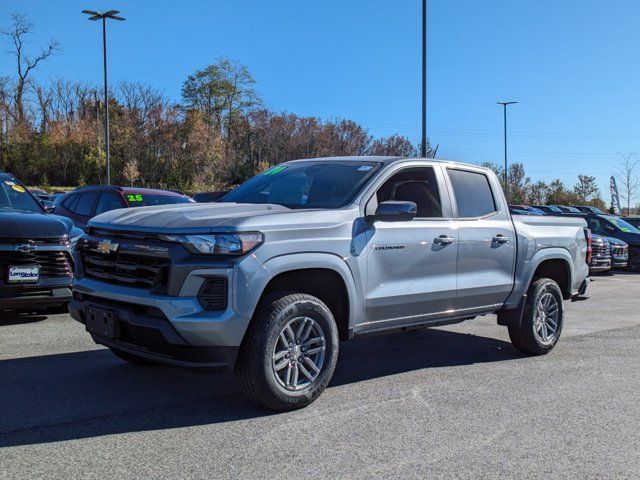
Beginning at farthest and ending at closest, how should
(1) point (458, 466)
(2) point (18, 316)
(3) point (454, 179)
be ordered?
1. (2) point (18, 316)
2. (3) point (454, 179)
3. (1) point (458, 466)

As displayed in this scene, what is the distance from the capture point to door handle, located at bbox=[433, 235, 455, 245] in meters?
5.42

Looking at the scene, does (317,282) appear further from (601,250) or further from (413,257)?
(601,250)

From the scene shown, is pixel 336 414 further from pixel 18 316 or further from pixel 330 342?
pixel 18 316

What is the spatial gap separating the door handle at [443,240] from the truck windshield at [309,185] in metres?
0.81

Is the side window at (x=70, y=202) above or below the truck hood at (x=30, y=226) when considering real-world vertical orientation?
above

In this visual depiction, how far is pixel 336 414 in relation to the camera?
4500 millimetres

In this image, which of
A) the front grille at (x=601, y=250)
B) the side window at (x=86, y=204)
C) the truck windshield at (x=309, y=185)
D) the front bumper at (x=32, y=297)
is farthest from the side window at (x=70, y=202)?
the front grille at (x=601, y=250)

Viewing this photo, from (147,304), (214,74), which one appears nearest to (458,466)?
(147,304)

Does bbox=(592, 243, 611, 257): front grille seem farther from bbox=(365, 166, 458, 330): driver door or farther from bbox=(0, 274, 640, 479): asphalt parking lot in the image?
bbox=(365, 166, 458, 330): driver door

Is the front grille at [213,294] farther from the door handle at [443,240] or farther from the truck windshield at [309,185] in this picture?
the door handle at [443,240]

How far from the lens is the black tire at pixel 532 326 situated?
6.45 metres

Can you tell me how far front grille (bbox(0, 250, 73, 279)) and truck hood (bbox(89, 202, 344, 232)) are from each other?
242cm

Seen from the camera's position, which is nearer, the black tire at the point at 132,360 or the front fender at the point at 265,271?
the front fender at the point at 265,271

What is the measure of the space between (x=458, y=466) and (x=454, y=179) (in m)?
3.08
